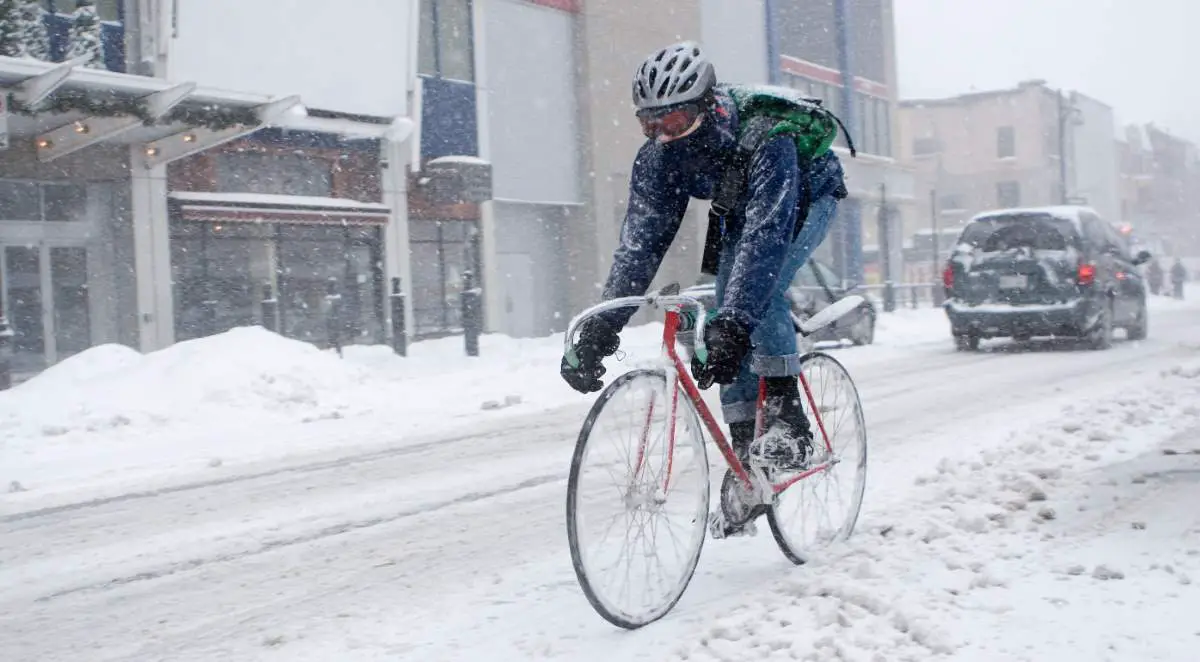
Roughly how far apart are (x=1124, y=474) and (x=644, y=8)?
23.7m

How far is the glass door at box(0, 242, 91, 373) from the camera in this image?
16359 mm

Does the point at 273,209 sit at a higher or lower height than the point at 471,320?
higher

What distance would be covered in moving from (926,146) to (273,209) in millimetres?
55600

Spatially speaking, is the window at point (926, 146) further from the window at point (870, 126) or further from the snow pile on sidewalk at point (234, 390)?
the snow pile on sidewalk at point (234, 390)

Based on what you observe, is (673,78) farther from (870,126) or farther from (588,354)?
(870,126)

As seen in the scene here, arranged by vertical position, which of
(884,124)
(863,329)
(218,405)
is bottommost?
(218,405)

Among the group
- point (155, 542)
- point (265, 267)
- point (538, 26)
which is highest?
point (538, 26)

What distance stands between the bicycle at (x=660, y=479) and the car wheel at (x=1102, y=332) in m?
11.3

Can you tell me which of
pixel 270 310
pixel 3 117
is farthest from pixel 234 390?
pixel 270 310

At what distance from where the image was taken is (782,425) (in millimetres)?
3855

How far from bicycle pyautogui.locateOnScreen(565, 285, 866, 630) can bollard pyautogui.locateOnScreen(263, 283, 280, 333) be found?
14833 mm

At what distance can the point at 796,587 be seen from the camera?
3645 millimetres

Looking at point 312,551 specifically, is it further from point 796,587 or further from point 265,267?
point 265,267

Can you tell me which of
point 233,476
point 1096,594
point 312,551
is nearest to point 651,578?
point 1096,594
